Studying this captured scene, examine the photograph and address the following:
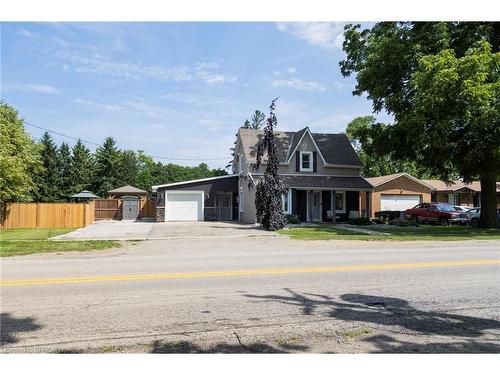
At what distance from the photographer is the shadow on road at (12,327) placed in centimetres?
538

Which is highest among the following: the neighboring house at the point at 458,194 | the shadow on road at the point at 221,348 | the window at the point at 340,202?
the neighboring house at the point at 458,194

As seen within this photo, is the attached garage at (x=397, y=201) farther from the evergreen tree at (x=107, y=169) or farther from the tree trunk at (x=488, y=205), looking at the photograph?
the evergreen tree at (x=107, y=169)

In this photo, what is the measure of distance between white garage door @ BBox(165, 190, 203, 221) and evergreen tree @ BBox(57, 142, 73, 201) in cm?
2572

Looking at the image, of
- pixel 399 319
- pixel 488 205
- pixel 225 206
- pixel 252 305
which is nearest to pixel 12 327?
pixel 252 305

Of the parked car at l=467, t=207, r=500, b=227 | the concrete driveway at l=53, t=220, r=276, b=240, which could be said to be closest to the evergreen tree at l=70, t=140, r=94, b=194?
the concrete driveway at l=53, t=220, r=276, b=240

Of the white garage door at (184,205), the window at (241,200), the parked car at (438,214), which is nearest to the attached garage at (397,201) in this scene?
the parked car at (438,214)

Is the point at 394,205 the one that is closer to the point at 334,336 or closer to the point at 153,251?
the point at 153,251

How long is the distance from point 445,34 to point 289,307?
21681 mm

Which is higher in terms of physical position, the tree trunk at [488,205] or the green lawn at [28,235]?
the tree trunk at [488,205]

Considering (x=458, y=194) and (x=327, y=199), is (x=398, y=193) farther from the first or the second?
(x=327, y=199)

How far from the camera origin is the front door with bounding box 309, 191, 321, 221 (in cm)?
3319

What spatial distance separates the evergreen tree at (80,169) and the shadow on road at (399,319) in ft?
183

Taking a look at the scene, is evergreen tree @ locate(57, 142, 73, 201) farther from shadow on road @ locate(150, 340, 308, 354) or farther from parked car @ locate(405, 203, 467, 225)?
shadow on road @ locate(150, 340, 308, 354)

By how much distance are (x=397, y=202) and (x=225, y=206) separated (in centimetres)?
1668
